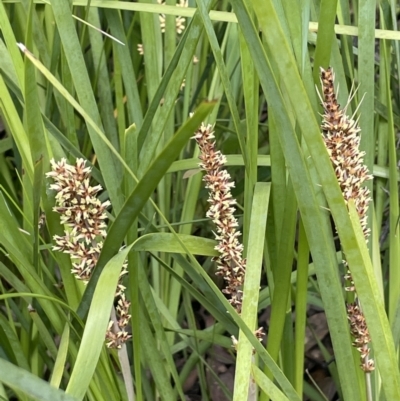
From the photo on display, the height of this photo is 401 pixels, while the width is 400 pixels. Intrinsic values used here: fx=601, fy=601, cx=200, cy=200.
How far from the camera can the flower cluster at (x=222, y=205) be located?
54 cm

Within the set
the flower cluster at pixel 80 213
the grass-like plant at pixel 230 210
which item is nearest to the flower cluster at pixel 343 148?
the grass-like plant at pixel 230 210

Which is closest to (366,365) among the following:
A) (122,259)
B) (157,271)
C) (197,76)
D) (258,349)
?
(258,349)

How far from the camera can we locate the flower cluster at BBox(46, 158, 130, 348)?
0.48 metres

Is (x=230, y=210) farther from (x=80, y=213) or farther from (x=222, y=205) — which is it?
(x=80, y=213)

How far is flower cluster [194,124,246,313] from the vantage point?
541 mm

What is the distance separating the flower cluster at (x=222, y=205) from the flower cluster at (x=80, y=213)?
0.10m

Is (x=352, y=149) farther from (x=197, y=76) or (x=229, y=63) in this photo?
(x=197, y=76)

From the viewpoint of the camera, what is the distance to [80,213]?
492 mm

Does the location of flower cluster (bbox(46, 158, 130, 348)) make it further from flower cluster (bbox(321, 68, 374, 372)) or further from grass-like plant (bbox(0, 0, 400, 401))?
flower cluster (bbox(321, 68, 374, 372))

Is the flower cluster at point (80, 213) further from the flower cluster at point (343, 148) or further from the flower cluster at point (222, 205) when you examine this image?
the flower cluster at point (343, 148)

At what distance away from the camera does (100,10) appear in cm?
102

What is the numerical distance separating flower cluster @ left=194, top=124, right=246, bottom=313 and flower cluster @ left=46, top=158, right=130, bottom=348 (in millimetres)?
96

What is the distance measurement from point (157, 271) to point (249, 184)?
1.40ft

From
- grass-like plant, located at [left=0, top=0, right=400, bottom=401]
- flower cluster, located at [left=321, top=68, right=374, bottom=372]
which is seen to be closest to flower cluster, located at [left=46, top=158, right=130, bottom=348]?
grass-like plant, located at [left=0, top=0, right=400, bottom=401]
